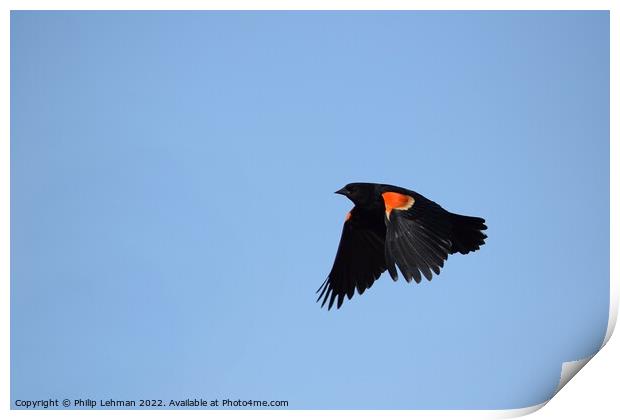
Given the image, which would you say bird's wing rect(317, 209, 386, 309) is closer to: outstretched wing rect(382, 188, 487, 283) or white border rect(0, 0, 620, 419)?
outstretched wing rect(382, 188, 487, 283)

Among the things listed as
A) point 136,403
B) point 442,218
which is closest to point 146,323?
point 136,403

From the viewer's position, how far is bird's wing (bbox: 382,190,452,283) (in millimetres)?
2248

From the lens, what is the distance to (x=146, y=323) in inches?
93.4

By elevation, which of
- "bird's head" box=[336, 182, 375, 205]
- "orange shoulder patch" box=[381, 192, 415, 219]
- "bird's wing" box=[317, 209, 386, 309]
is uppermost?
"bird's head" box=[336, 182, 375, 205]

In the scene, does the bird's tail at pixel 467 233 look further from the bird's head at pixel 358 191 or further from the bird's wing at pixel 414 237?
the bird's head at pixel 358 191

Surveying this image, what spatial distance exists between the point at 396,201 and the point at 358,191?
15 centimetres

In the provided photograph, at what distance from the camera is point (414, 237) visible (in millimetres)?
2256

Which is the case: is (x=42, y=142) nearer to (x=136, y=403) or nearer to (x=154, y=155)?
(x=154, y=155)

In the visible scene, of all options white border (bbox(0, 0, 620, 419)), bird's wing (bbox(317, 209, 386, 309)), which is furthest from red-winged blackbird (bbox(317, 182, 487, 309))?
white border (bbox(0, 0, 620, 419))

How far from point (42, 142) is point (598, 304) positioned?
1781 millimetres

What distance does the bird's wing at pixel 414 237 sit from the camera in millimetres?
2248

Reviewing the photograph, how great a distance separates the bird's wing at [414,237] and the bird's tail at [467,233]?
29 millimetres
